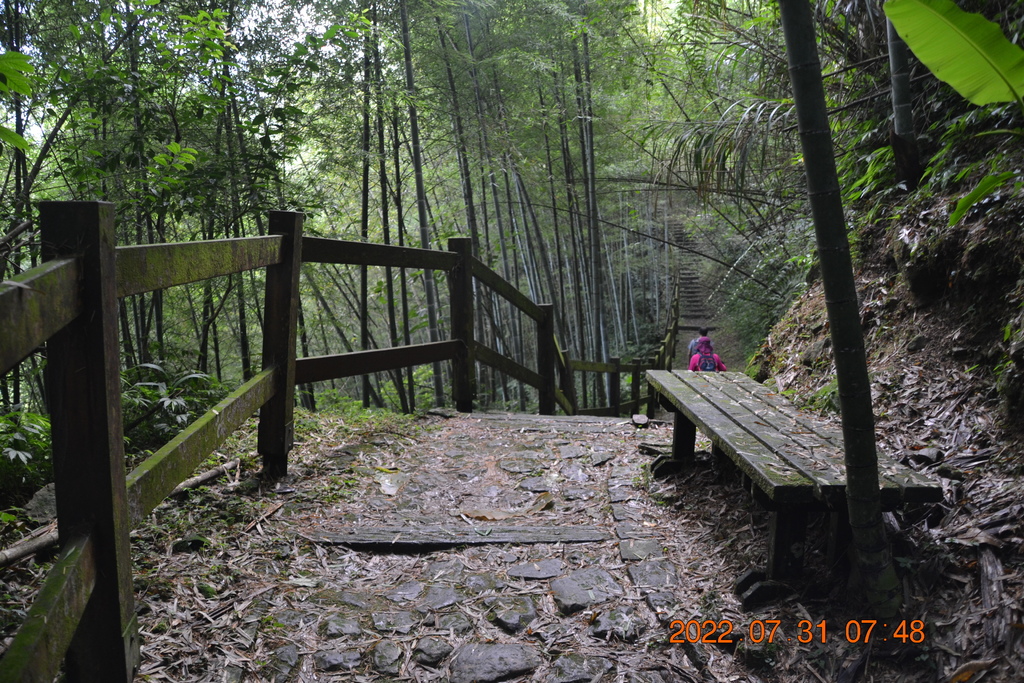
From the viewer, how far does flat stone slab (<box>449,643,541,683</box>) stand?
1562 millimetres

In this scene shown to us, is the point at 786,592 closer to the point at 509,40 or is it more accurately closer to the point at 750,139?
the point at 750,139

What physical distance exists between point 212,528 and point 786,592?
185cm

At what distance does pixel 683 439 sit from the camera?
2.93m

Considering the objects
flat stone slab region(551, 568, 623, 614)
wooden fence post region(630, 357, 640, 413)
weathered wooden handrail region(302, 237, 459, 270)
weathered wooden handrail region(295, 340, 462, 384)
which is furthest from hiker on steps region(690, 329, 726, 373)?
flat stone slab region(551, 568, 623, 614)

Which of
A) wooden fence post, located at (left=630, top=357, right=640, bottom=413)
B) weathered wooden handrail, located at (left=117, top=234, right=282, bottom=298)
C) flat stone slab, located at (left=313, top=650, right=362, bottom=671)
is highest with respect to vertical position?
weathered wooden handrail, located at (left=117, top=234, right=282, bottom=298)

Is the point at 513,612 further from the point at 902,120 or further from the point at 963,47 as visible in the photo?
the point at 902,120

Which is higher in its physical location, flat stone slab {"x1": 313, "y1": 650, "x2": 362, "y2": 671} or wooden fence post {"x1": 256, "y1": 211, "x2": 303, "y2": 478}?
wooden fence post {"x1": 256, "y1": 211, "x2": 303, "y2": 478}

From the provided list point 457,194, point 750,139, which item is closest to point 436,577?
point 750,139

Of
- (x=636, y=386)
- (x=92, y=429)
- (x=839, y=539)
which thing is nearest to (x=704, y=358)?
(x=636, y=386)

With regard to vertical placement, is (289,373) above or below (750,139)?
below

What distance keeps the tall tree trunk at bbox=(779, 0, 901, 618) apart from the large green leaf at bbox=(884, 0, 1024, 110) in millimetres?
286

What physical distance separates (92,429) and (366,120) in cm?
575

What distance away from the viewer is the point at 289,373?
2.79 meters

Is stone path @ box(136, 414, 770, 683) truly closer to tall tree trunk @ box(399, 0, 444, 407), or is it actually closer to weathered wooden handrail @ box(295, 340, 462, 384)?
weathered wooden handrail @ box(295, 340, 462, 384)
